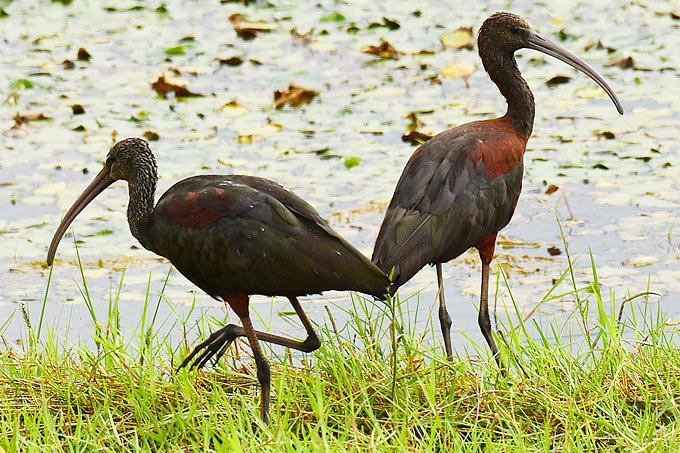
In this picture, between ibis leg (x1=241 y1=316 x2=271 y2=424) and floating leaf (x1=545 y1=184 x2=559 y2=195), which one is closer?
ibis leg (x1=241 y1=316 x2=271 y2=424)

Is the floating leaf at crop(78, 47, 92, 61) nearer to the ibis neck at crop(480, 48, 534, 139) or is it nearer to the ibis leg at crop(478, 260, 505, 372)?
the ibis neck at crop(480, 48, 534, 139)

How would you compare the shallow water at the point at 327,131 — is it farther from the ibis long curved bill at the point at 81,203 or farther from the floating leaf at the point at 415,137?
the ibis long curved bill at the point at 81,203

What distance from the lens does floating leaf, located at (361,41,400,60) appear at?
880cm

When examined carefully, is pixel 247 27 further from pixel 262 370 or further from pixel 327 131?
pixel 262 370

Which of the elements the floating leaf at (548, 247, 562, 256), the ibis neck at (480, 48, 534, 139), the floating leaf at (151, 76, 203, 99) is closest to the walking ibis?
the ibis neck at (480, 48, 534, 139)

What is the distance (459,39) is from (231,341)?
5387 mm

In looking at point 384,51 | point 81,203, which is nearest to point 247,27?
point 384,51

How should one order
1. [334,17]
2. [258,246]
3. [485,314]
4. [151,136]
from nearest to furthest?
[258,246] → [485,314] → [151,136] → [334,17]

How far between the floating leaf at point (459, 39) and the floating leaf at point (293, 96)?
1525mm

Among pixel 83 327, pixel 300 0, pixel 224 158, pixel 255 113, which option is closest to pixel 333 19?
pixel 300 0

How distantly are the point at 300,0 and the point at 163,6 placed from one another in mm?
1179

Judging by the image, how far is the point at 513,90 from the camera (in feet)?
16.3

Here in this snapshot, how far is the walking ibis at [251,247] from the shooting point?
3.95 meters

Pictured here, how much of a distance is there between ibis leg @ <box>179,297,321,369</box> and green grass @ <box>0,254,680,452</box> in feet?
0.20
